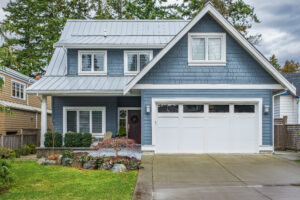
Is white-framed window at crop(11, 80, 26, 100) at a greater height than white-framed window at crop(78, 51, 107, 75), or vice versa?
white-framed window at crop(78, 51, 107, 75)

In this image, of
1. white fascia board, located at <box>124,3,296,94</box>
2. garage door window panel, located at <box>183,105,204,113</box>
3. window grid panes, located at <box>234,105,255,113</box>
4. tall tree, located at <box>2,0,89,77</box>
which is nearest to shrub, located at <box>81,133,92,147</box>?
white fascia board, located at <box>124,3,296,94</box>

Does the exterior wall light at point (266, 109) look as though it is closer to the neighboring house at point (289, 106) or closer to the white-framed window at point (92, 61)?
the neighboring house at point (289, 106)

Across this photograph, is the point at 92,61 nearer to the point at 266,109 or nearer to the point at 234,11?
the point at 266,109

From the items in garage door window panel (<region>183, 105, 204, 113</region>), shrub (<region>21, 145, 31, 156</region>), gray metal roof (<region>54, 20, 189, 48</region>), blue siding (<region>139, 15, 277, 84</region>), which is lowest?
shrub (<region>21, 145, 31, 156</region>)

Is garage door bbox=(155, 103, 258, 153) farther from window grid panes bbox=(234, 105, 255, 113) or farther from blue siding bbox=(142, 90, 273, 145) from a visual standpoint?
blue siding bbox=(142, 90, 273, 145)

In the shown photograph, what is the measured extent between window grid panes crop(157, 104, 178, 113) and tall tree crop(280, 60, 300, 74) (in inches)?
1259

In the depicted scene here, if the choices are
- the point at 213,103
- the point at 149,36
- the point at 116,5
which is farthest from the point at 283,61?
Result: the point at 213,103

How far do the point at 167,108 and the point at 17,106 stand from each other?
10908 millimetres

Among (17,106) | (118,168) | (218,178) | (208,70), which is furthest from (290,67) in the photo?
(118,168)

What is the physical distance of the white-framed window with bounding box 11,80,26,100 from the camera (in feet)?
64.5

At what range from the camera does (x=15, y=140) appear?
52.4 feet

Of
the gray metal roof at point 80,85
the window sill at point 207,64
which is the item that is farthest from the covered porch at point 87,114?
the window sill at point 207,64

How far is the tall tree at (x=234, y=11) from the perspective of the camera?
2909 centimetres

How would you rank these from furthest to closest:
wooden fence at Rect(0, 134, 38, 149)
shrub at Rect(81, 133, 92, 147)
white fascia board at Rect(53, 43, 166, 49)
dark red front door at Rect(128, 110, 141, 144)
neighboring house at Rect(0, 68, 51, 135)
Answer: neighboring house at Rect(0, 68, 51, 135) < dark red front door at Rect(128, 110, 141, 144) < white fascia board at Rect(53, 43, 166, 49) < wooden fence at Rect(0, 134, 38, 149) < shrub at Rect(81, 133, 92, 147)
